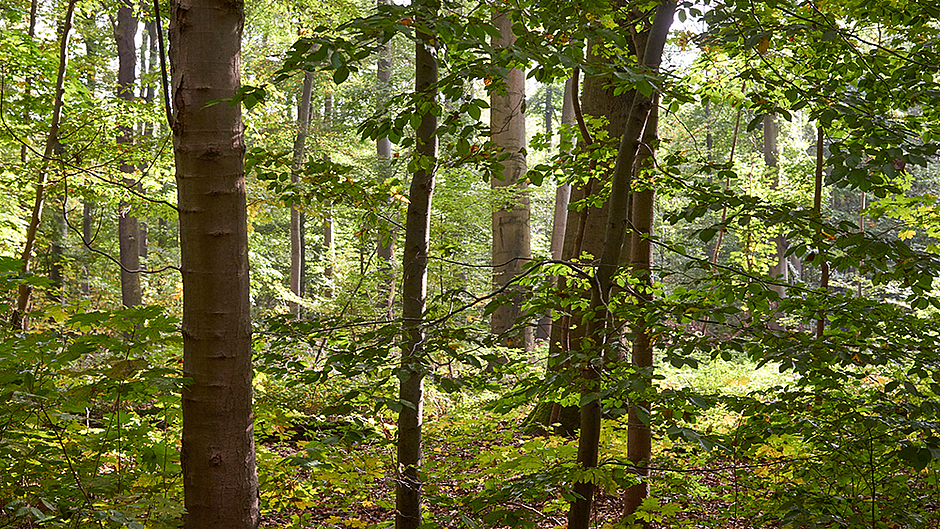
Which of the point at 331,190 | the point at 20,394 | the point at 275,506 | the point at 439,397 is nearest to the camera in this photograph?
the point at 20,394

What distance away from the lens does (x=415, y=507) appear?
2.83m

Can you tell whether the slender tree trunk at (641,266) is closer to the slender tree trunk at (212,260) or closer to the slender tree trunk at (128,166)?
the slender tree trunk at (212,260)

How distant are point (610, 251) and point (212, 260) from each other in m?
1.49

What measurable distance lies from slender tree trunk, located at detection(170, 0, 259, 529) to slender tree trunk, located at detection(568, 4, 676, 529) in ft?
3.97

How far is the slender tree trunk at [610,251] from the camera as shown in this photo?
222 centimetres

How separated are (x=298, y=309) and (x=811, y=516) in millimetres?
13808

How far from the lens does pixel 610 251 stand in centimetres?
234

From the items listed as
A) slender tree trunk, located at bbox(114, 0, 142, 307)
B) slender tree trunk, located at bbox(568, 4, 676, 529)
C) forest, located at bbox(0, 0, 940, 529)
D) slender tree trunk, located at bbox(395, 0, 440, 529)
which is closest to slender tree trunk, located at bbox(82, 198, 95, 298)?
slender tree trunk, located at bbox(114, 0, 142, 307)

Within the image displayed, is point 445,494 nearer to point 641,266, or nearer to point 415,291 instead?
point 415,291

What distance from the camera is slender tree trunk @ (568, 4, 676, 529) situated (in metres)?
2.22

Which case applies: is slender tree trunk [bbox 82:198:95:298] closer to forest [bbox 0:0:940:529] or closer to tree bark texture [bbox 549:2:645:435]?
forest [bbox 0:0:940:529]

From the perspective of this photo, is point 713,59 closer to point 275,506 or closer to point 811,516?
point 811,516

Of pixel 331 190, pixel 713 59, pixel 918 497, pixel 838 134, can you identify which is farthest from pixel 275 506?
pixel 713 59

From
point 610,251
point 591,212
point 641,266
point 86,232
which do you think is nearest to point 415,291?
point 610,251
